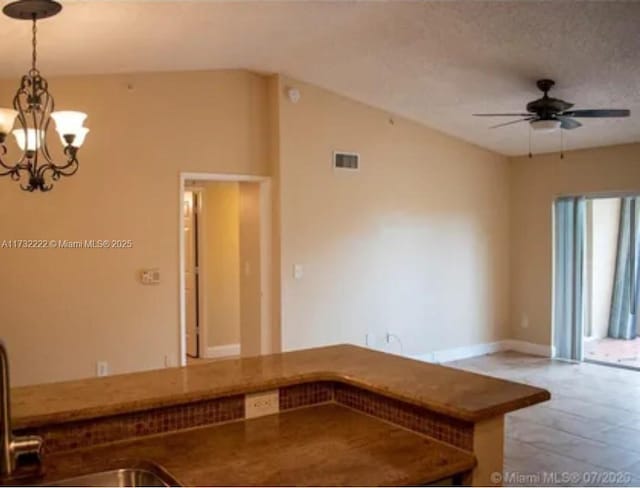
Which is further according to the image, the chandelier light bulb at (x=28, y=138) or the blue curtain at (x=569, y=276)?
the blue curtain at (x=569, y=276)

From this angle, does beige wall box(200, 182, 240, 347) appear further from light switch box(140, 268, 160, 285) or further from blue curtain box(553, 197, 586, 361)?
blue curtain box(553, 197, 586, 361)

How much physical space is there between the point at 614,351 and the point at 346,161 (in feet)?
15.0

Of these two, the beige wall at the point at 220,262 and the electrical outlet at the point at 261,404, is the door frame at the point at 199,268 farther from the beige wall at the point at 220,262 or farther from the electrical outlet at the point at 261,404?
the electrical outlet at the point at 261,404

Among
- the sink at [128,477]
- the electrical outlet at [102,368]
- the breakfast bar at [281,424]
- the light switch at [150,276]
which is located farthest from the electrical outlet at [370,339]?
the sink at [128,477]

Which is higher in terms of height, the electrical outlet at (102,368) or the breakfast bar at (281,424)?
the breakfast bar at (281,424)

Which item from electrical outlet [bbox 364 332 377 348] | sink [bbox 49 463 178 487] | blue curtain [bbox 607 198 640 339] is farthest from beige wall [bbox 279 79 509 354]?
sink [bbox 49 463 178 487]

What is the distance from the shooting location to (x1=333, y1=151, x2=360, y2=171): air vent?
6309mm

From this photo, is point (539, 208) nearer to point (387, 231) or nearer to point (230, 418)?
point (387, 231)

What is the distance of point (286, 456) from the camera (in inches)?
67.4

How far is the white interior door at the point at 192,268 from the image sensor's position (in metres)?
7.61

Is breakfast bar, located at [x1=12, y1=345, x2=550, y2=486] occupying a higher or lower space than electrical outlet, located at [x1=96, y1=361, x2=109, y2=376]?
higher

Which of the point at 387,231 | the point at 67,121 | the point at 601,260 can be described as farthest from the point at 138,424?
the point at 601,260

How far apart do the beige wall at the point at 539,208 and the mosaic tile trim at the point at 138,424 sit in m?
6.31

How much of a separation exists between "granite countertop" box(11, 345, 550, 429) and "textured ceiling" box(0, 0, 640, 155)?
2.17 meters
